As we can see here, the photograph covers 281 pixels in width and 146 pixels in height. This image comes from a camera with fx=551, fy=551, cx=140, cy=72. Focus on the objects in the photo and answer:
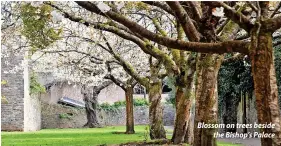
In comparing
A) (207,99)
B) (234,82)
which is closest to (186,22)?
(207,99)

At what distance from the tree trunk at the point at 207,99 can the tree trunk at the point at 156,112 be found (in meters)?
5.78

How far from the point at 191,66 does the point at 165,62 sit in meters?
0.71

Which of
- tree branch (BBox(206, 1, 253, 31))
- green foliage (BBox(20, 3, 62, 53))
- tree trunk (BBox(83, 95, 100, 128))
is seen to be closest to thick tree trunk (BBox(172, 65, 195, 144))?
green foliage (BBox(20, 3, 62, 53))

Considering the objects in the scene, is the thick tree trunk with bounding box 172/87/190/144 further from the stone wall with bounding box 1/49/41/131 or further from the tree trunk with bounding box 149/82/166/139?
the stone wall with bounding box 1/49/41/131

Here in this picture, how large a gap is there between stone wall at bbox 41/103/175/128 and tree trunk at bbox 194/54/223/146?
86.9 feet

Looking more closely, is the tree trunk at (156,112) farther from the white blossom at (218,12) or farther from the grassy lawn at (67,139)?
the white blossom at (218,12)

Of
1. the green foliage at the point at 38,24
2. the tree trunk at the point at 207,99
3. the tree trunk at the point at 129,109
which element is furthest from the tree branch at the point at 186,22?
the tree trunk at the point at 129,109

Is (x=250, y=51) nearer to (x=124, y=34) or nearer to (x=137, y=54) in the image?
(x=124, y=34)

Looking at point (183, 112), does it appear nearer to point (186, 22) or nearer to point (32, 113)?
point (186, 22)

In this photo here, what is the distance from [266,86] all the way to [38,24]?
206 inches

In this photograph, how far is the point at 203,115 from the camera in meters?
9.61

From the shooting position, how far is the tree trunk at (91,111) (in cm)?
3616

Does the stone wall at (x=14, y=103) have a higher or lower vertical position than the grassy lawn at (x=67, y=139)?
higher

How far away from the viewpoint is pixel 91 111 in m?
36.3
